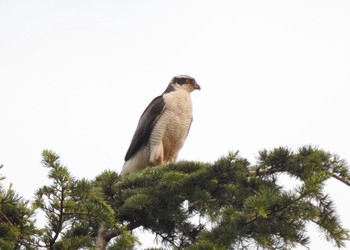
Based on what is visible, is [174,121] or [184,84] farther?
[184,84]

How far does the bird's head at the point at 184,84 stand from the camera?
926 centimetres

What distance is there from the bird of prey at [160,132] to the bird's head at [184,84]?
0.92 ft

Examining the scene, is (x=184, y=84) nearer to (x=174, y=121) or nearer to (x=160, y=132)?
(x=174, y=121)

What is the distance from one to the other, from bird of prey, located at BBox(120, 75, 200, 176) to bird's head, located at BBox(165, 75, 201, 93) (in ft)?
0.92

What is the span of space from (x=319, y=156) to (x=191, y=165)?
1.20 metres

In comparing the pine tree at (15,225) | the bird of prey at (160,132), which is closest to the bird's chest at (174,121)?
the bird of prey at (160,132)

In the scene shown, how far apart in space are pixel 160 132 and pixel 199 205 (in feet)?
12.0

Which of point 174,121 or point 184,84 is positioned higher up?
point 184,84

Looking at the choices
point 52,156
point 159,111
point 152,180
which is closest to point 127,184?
point 152,180

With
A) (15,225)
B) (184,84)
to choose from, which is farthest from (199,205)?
Result: (184,84)

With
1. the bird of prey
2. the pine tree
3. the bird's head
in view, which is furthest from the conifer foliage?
the bird's head

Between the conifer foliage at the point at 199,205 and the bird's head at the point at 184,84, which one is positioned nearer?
the conifer foliage at the point at 199,205

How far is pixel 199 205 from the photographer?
16.4 ft

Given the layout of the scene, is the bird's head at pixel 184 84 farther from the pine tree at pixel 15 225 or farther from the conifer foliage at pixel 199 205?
the pine tree at pixel 15 225
